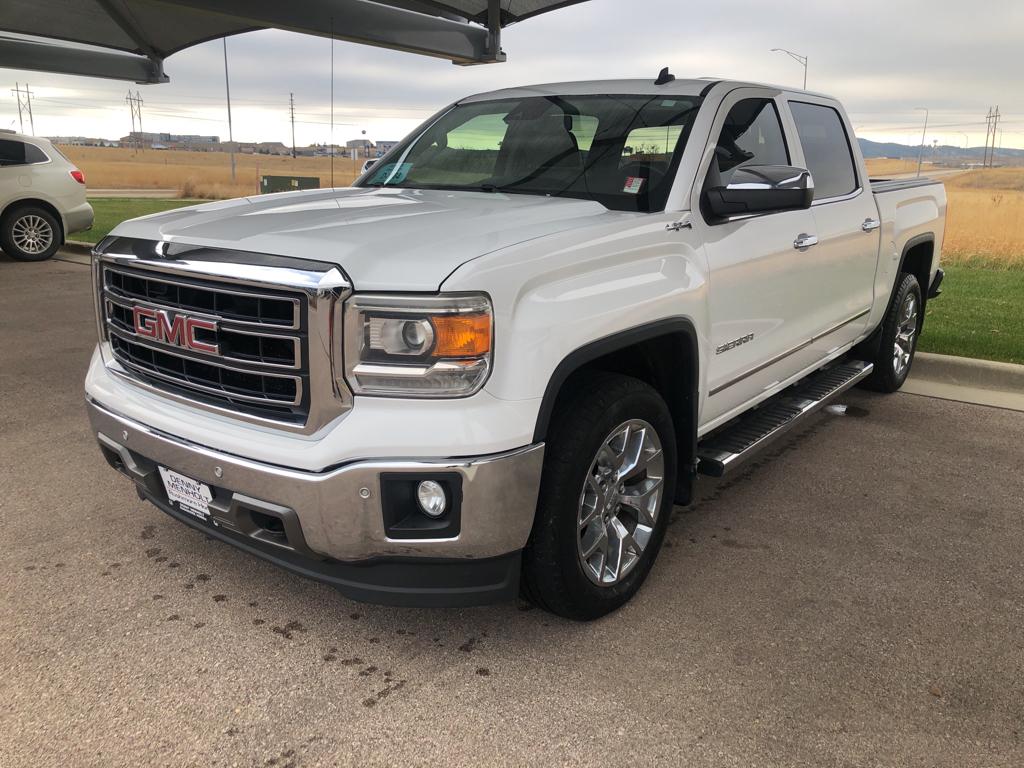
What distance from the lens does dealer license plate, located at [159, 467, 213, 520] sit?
2751 millimetres

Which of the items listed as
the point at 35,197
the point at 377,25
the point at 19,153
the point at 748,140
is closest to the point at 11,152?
the point at 19,153

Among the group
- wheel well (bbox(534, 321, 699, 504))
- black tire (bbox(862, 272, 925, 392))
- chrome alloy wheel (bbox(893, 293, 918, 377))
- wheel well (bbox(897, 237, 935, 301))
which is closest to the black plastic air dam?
wheel well (bbox(534, 321, 699, 504))

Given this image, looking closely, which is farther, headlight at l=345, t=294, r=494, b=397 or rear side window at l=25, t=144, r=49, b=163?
rear side window at l=25, t=144, r=49, b=163

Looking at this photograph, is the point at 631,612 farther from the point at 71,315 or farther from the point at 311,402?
the point at 71,315

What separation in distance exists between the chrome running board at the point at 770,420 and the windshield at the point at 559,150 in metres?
1.13

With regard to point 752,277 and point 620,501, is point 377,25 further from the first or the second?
point 620,501

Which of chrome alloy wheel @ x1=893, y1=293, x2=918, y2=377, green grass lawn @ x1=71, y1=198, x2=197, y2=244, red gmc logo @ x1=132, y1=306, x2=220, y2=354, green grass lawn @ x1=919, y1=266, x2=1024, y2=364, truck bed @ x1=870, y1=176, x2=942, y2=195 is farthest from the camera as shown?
green grass lawn @ x1=71, y1=198, x2=197, y2=244

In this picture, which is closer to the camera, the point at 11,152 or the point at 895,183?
the point at 895,183

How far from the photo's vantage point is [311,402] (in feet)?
8.12

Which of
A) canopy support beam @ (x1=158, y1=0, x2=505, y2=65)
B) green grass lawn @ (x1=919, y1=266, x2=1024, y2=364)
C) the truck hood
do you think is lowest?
green grass lawn @ (x1=919, y1=266, x2=1024, y2=364)

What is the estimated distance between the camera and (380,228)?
2.72 metres

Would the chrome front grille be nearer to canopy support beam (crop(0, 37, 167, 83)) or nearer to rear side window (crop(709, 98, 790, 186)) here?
rear side window (crop(709, 98, 790, 186))

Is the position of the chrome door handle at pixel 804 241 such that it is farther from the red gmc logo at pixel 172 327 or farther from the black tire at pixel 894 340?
the red gmc logo at pixel 172 327

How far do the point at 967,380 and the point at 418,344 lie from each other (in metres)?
5.48
